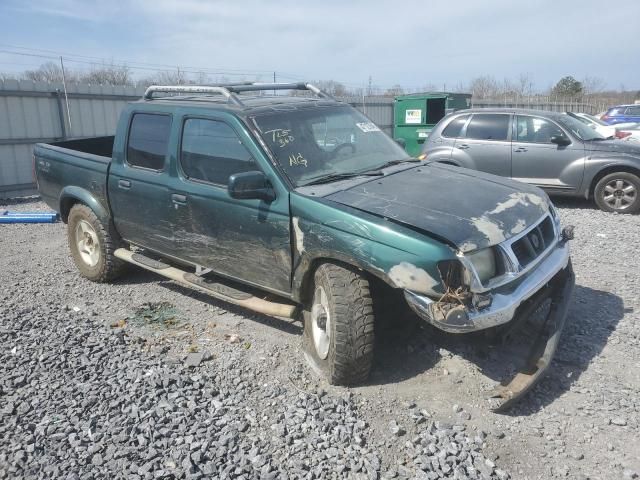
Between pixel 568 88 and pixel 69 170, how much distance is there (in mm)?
47359

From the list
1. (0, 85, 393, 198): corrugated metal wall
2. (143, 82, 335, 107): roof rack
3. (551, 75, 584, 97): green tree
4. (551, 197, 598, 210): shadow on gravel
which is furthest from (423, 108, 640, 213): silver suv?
(551, 75, 584, 97): green tree

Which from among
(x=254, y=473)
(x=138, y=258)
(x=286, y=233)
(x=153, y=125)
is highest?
(x=153, y=125)

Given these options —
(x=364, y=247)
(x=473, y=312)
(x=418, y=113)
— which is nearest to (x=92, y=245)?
(x=364, y=247)

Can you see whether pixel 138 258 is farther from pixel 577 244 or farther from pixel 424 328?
pixel 577 244

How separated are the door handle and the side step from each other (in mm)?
668

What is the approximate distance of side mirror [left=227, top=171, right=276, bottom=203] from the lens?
3.75 m

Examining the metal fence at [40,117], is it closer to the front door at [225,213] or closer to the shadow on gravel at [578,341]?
the front door at [225,213]

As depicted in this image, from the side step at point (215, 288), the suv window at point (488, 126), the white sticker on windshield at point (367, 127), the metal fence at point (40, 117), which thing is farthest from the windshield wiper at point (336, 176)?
the metal fence at point (40, 117)

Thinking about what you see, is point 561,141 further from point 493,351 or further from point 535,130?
point 493,351

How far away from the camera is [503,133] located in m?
9.57

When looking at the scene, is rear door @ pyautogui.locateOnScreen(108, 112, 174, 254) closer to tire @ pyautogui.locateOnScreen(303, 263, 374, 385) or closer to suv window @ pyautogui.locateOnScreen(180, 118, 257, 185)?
suv window @ pyautogui.locateOnScreen(180, 118, 257, 185)

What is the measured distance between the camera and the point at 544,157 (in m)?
9.16

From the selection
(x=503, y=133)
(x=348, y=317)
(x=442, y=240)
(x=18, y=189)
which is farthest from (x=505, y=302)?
(x=18, y=189)

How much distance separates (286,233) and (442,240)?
1.16m
